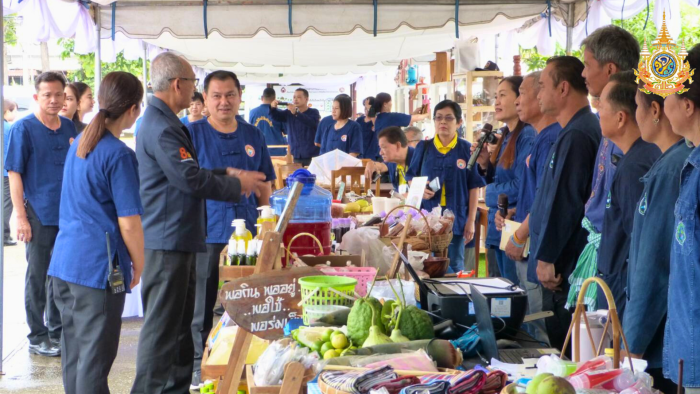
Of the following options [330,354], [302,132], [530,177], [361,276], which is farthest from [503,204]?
[302,132]

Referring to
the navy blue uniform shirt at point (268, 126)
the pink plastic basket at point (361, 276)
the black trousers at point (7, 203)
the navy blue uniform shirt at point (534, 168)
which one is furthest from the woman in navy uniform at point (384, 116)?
the pink plastic basket at point (361, 276)

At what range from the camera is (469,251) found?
660 centimetres

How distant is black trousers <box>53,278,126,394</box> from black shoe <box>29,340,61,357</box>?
6.46ft

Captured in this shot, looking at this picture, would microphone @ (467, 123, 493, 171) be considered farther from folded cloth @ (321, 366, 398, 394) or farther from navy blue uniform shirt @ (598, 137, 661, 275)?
folded cloth @ (321, 366, 398, 394)

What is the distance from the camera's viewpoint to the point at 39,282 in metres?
4.88

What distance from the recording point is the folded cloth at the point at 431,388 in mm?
1609

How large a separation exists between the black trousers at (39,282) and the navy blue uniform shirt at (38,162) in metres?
0.07

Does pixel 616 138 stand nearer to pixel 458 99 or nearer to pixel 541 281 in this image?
pixel 541 281

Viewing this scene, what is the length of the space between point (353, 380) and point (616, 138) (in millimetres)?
1684

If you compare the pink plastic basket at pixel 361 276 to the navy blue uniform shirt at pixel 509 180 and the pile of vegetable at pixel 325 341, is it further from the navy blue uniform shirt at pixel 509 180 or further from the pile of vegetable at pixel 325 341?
the navy blue uniform shirt at pixel 509 180

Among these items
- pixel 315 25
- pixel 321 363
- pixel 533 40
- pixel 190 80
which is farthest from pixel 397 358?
pixel 533 40

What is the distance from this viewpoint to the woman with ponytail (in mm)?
3051

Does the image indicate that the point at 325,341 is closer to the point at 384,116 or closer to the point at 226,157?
the point at 226,157

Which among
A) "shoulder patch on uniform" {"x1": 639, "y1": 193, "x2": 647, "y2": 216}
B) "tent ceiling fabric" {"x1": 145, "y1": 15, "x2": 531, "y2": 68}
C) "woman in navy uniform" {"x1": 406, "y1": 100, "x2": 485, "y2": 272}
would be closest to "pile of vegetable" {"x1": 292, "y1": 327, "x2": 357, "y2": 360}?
"shoulder patch on uniform" {"x1": 639, "y1": 193, "x2": 647, "y2": 216}
